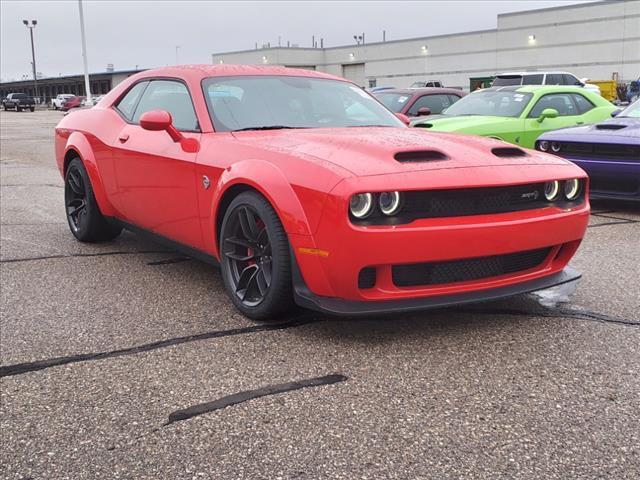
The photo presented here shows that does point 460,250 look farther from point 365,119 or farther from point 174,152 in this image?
point 174,152

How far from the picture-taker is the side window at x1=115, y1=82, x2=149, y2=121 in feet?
16.1

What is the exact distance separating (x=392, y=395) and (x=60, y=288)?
8.29 ft

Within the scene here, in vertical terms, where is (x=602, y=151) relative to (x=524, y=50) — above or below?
below

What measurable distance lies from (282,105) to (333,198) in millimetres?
1463

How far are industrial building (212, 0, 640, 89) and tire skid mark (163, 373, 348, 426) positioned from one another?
4067 cm

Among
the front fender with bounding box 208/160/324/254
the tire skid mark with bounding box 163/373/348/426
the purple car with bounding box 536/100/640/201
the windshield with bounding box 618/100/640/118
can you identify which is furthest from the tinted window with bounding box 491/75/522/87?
the tire skid mark with bounding box 163/373/348/426

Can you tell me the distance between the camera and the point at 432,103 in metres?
11.7

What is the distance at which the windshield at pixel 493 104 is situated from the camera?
29.8ft

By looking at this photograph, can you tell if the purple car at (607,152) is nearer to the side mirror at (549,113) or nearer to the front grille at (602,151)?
the front grille at (602,151)

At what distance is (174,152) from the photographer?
4.07m

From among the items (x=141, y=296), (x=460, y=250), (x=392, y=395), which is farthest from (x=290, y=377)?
(x=141, y=296)

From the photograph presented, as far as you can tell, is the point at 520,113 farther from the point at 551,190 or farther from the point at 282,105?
the point at 551,190

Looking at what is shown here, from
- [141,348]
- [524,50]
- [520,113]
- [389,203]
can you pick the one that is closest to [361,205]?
[389,203]

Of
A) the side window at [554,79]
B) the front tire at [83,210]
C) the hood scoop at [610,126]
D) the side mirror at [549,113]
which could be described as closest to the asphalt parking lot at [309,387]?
the front tire at [83,210]
